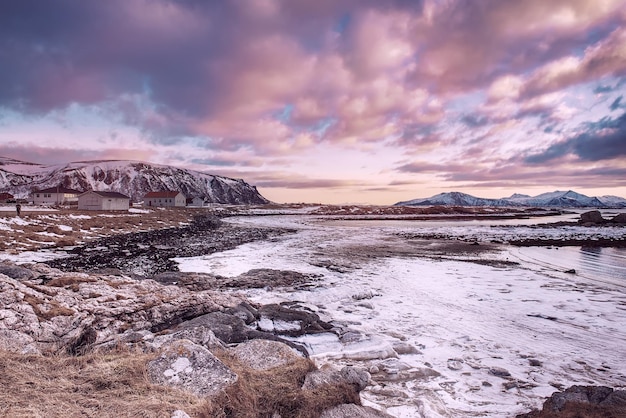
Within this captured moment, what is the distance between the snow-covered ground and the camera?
21.0 feet

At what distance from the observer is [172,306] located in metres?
9.30

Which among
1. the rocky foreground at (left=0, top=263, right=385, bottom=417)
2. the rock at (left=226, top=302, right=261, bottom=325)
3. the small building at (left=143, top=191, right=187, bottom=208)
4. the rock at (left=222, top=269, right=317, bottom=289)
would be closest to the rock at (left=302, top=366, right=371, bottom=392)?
the rocky foreground at (left=0, top=263, right=385, bottom=417)

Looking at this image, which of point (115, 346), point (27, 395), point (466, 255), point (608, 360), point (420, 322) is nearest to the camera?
point (27, 395)

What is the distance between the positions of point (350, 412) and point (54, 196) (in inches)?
4782

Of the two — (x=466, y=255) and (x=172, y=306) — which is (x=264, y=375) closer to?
(x=172, y=306)

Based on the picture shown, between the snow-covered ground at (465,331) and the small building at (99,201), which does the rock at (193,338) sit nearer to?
the snow-covered ground at (465,331)

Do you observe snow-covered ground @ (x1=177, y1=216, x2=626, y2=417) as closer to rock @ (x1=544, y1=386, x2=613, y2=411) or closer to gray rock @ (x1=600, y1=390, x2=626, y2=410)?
rock @ (x1=544, y1=386, x2=613, y2=411)

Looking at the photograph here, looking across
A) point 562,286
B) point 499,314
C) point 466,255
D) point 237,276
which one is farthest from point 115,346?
point 466,255

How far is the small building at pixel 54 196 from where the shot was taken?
9564cm

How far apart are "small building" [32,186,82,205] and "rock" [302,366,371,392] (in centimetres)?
11352

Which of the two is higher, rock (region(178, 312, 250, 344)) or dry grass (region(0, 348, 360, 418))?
dry grass (region(0, 348, 360, 418))

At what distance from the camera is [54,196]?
98.0m

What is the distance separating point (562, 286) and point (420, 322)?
361 inches

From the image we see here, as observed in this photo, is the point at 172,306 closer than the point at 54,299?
No
